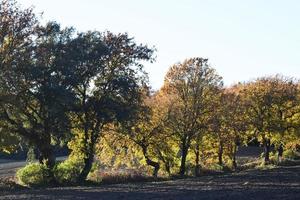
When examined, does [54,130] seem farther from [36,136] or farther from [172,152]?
[172,152]

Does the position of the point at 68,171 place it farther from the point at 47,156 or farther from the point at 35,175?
the point at 35,175

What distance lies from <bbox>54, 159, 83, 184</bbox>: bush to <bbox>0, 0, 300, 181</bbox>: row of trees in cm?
54

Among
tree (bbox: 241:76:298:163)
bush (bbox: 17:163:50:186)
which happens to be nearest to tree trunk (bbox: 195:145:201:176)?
tree (bbox: 241:76:298:163)

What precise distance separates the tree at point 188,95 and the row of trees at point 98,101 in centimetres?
11

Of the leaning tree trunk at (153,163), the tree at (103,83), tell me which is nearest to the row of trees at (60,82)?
the tree at (103,83)

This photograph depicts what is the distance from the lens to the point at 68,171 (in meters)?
48.2

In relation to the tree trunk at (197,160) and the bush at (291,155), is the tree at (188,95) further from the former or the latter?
the bush at (291,155)

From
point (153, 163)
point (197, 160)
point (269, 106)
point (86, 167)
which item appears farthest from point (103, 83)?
point (269, 106)

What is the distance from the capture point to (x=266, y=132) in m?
81.1

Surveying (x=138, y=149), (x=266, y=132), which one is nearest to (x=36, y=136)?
(x=138, y=149)

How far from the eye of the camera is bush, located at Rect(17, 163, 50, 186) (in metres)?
45.0

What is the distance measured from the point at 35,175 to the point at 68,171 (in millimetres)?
3358

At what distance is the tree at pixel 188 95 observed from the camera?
2462 inches

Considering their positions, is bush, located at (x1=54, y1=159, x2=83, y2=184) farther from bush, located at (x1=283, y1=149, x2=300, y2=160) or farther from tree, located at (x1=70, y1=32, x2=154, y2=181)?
bush, located at (x1=283, y1=149, x2=300, y2=160)
